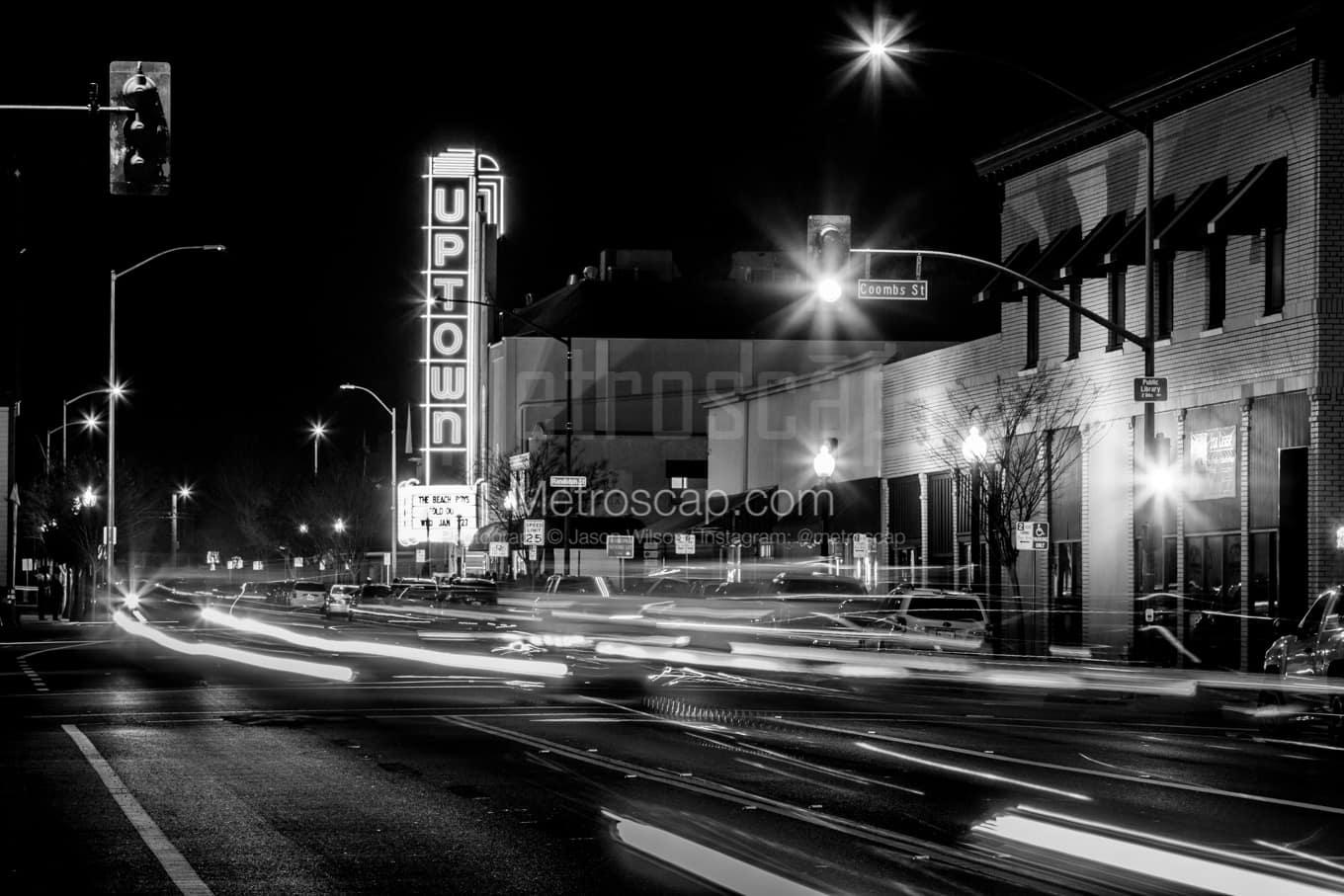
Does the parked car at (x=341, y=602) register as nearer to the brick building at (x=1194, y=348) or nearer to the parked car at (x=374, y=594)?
the parked car at (x=374, y=594)

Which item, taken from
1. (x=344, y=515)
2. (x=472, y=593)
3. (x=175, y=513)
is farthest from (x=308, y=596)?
(x=175, y=513)

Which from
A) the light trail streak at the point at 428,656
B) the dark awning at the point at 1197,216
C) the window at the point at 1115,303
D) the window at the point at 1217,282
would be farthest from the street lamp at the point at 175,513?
the dark awning at the point at 1197,216

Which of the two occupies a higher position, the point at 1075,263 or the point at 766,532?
the point at 1075,263

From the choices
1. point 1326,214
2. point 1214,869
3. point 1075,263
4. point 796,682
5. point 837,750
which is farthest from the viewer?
point 1075,263

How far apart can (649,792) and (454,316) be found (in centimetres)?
6573

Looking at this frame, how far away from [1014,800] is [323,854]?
535 centimetres

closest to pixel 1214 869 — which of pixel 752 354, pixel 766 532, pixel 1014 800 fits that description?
pixel 1014 800

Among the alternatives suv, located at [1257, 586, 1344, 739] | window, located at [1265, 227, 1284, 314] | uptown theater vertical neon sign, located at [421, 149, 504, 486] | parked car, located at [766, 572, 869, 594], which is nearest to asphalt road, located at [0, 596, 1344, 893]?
suv, located at [1257, 586, 1344, 739]

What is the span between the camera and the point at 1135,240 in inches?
1395

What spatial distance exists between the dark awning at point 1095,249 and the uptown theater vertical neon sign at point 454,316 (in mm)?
42686

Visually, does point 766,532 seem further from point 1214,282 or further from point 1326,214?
point 1326,214

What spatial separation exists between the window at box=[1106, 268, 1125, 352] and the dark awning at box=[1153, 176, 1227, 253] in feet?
13.3

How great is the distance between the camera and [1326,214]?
31.0m

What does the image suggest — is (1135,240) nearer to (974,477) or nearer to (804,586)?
(974,477)
